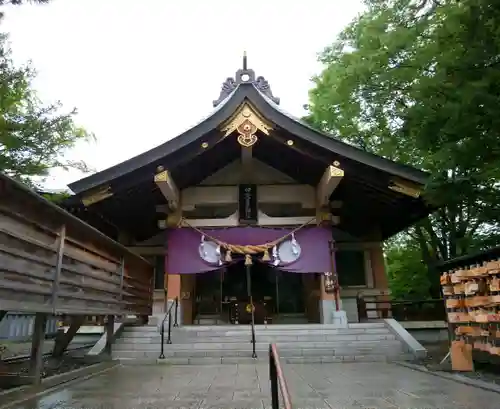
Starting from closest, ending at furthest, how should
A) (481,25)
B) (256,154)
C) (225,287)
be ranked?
(481,25) < (256,154) < (225,287)

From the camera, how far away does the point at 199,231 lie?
1092 centimetres

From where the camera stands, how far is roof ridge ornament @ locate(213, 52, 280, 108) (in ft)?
45.5

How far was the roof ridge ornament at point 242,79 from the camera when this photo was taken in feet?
45.5

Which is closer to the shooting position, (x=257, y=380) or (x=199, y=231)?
(x=257, y=380)

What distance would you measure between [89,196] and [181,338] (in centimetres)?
407

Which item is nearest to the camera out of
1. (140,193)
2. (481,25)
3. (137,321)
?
(481,25)

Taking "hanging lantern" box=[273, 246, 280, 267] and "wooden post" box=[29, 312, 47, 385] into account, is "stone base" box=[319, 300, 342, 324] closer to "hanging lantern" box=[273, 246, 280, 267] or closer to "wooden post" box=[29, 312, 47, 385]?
"hanging lantern" box=[273, 246, 280, 267]

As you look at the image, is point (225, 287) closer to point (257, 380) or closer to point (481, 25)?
point (257, 380)

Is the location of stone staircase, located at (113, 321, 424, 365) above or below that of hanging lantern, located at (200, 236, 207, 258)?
below

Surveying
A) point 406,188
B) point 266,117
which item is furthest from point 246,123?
point 406,188

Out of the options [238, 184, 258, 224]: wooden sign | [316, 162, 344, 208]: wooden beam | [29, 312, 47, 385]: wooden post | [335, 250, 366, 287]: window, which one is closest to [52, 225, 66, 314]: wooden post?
[29, 312, 47, 385]: wooden post

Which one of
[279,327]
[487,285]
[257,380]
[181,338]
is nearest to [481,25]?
[487,285]

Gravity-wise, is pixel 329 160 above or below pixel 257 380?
above

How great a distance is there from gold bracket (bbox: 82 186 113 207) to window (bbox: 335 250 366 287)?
23.2 ft
